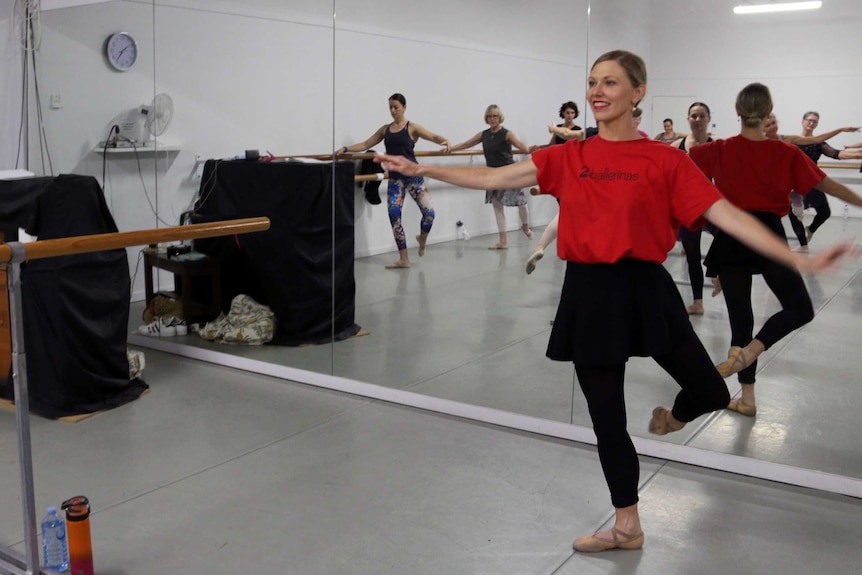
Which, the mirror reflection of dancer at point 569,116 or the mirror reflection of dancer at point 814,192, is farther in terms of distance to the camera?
the mirror reflection of dancer at point 569,116

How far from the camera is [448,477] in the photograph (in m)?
3.46

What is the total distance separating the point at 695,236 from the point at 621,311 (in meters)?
1.21

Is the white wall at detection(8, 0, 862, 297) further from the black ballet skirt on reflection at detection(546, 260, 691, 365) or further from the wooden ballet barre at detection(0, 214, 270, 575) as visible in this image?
the wooden ballet barre at detection(0, 214, 270, 575)

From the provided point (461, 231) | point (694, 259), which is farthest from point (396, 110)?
point (694, 259)

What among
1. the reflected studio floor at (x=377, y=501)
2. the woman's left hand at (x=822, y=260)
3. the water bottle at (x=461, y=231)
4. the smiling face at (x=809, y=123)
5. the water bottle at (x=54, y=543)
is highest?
Answer: the smiling face at (x=809, y=123)

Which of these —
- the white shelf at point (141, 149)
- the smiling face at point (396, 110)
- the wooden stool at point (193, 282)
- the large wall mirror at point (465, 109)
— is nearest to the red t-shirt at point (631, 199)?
the large wall mirror at point (465, 109)

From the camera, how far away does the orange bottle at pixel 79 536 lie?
2.50 meters

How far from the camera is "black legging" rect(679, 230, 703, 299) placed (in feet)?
11.7

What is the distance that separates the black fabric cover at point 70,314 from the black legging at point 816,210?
3.18 metres

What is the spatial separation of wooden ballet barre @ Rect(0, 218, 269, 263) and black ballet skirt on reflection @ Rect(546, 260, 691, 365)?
1.34 m

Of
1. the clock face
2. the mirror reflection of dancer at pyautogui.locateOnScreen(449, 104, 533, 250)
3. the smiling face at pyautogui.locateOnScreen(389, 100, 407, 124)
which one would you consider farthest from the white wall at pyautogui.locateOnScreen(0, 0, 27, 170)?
the mirror reflection of dancer at pyautogui.locateOnScreen(449, 104, 533, 250)

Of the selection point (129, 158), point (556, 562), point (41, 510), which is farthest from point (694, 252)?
point (129, 158)

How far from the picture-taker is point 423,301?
4.41m

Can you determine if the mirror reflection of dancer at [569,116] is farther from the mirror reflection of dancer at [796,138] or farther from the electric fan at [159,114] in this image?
the electric fan at [159,114]
